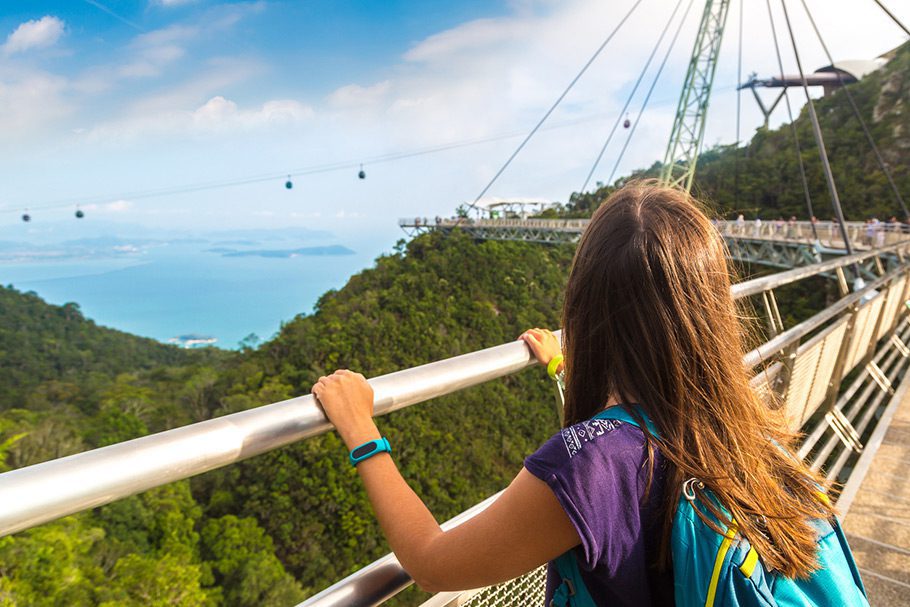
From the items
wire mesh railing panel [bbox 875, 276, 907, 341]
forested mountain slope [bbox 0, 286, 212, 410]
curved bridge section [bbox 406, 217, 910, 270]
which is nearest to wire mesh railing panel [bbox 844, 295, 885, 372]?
wire mesh railing panel [bbox 875, 276, 907, 341]

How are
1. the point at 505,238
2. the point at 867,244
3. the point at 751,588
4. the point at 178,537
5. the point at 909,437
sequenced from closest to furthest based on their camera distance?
the point at 751,588 < the point at 909,437 < the point at 867,244 < the point at 178,537 < the point at 505,238

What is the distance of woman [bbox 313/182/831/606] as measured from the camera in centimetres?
61

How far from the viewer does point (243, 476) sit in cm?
2312

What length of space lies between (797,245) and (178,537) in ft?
68.4

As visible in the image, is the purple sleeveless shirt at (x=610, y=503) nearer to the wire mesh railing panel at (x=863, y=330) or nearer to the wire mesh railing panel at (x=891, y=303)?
the wire mesh railing panel at (x=863, y=330)

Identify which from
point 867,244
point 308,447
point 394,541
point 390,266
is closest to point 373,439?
point 394,541

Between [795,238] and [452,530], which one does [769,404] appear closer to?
[452,530]

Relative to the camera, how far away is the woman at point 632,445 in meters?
0.61

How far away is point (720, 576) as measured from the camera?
1.90 feet

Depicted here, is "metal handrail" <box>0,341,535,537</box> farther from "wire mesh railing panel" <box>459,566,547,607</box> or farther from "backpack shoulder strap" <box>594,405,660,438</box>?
"wire mesh railing panel" <box>459,566,547,607</box>

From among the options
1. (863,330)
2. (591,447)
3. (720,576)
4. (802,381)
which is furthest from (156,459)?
(863,330)

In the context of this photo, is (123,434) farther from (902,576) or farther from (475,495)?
(902,576)

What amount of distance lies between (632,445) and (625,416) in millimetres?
45

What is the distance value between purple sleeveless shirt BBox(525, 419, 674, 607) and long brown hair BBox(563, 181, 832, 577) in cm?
4
